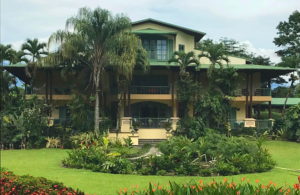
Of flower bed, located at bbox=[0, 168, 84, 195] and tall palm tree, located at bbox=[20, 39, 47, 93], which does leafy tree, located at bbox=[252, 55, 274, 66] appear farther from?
flower bed, located at bbox=[0, 168, 84, 195]

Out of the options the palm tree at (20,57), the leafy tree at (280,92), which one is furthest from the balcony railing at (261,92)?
the leafy tree at (280,92)

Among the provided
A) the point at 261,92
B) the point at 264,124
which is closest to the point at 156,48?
the point at 261,92

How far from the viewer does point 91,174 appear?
11.8 metres

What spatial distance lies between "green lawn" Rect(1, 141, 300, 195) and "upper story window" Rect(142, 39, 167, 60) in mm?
11790

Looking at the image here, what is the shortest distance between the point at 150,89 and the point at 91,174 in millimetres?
13992

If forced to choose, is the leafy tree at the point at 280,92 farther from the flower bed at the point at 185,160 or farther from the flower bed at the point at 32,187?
the flower bed at the point at 32,187

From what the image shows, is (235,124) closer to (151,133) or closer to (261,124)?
(261,124)

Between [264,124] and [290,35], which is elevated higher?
[290,35]

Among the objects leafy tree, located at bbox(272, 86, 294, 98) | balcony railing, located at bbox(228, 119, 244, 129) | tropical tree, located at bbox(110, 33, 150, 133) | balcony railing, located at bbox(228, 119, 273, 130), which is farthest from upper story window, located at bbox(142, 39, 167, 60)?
leafy tree, located at bbox(272, 86, 294, 98)

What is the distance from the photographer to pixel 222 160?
43.3 ft

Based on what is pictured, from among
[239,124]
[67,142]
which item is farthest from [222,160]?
[239,124]

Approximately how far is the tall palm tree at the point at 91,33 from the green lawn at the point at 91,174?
5295 millimetres

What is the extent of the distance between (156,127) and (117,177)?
12860mm

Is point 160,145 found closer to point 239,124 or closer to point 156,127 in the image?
point 156,127
